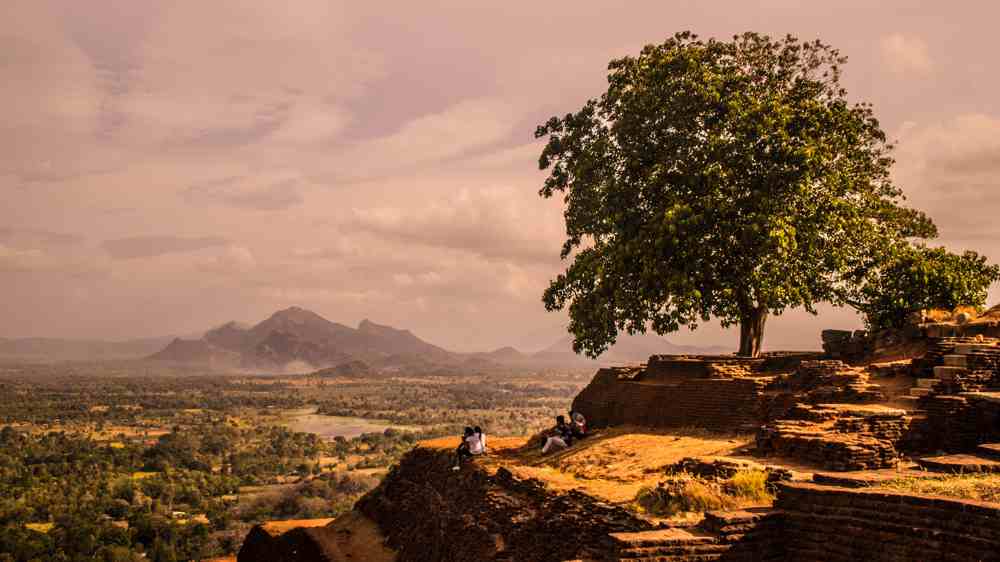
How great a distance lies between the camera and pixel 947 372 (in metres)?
14.4

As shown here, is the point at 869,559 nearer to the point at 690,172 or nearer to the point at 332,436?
the point at 690,172

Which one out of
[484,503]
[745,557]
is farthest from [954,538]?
[484,503]

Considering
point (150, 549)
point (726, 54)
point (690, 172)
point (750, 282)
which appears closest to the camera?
point (750, 282)

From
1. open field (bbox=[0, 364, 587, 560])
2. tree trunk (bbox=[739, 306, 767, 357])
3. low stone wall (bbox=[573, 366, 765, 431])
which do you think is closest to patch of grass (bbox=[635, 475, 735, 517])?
low stone wall (bbox=[573, 366, 765, 431])

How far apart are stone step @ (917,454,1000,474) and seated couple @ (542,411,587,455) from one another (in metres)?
9.62

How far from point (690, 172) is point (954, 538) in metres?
14.5

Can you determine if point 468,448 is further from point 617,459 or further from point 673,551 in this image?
point 673,551

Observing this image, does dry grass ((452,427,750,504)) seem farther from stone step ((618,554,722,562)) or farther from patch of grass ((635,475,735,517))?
stone step ((618,554,722,562))

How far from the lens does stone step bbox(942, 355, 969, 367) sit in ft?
47.5

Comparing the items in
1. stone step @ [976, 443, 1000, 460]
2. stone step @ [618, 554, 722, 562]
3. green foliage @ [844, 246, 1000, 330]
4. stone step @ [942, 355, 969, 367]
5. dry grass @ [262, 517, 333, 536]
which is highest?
green foliage @ [844, 246, 1000, 330]

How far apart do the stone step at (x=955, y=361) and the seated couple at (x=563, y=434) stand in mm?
8409

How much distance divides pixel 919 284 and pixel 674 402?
8.83 meters

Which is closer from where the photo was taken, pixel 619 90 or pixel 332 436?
pixel 619 90

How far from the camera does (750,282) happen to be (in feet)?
65.2
